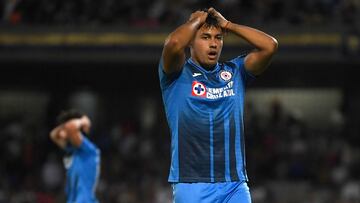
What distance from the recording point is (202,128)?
5703 mm

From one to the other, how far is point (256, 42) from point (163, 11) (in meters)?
12.6

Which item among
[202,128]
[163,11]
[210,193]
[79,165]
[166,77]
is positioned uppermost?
[163,11]

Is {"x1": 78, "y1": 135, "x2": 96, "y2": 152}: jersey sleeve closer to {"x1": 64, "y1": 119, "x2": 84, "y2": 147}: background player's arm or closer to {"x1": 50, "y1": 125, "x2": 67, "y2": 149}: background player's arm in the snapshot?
{"x1": 64, "y1": 119, "x2": 84, "y2": 147}: background player's arm

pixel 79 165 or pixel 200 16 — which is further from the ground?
pixel 200 16

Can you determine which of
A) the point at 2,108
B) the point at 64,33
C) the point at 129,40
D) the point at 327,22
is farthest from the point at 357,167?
the point at 2,108

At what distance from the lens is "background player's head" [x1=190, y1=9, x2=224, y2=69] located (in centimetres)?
570

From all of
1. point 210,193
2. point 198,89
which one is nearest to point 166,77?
point 198,89

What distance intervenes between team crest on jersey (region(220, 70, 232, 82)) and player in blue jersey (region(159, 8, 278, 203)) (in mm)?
40

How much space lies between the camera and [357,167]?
15969mm

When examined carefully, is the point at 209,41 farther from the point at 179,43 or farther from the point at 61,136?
the point at 61,136

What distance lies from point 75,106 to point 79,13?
321cm

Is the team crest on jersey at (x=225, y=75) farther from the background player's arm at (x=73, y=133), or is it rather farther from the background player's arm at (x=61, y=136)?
the background player's arm at (x=61, y=136)

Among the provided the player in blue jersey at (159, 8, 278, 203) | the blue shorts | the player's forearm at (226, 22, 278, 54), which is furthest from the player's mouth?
the blue shorts

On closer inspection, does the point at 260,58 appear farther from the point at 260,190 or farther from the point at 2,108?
the point at 2,108
